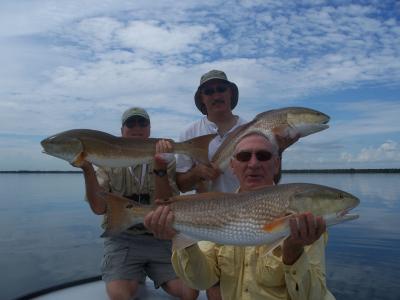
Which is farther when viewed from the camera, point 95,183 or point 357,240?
point 357,240

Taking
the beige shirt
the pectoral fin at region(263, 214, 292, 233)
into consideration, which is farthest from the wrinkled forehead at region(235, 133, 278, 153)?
the beige shirt

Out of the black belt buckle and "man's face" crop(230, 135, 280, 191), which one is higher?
"man's face" crop(230, 135, 280, 191)

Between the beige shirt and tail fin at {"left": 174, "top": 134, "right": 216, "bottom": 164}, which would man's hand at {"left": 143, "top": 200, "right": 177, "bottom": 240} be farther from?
the beige shirt

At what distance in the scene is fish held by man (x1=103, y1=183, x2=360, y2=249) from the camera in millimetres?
3557

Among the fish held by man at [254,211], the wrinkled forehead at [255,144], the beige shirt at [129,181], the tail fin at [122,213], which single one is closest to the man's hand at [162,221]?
the fish held by man at [254,211]

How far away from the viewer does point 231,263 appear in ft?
13.5

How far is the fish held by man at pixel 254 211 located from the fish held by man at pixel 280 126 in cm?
155

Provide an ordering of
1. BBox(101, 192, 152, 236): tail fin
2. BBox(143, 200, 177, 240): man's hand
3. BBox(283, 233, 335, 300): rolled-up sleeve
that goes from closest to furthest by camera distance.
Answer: BBox(283, 233, 335, 300): rolled-up sleeve, BBox(143, 200, 177, 240): man's hand, BBox(101, 192, 152, 236): tail fin

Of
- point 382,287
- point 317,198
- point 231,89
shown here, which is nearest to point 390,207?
point 382,287

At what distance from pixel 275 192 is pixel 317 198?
13.9 inches

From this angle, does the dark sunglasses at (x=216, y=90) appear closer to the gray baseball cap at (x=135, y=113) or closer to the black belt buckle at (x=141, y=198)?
the gray baseball cap at (x=135, y=113)

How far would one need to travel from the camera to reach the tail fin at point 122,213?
4.31 m

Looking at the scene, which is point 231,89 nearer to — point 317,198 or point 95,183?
point 95,183

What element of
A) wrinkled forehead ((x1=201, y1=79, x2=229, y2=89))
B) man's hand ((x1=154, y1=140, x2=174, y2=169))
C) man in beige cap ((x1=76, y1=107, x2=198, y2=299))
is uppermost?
wrinkled forehead ((x1=201, y1=79, x2=229, y2=89))
